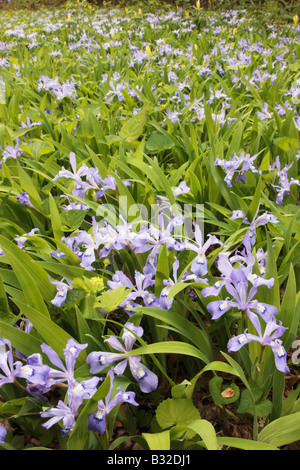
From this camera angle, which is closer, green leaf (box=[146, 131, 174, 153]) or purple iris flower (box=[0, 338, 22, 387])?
purple iris flower (box=[0, 338, 22, 387])

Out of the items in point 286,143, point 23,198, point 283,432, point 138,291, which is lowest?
point 283,432

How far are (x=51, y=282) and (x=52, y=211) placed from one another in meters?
0.47

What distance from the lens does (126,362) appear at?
1013 millimetres

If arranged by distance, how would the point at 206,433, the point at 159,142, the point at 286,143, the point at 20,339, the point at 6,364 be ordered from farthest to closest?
the point at 159,142 → the point at 286,143 → the point at 20,339 → the point at 6,364 → the point at 206,433

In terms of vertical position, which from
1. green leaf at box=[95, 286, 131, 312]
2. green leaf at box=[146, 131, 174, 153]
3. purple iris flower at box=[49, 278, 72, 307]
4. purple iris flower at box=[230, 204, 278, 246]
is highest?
green leaf at box=[146, 131, 174, 153]

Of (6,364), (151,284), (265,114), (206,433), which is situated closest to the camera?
(206,433)

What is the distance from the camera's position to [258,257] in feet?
4.01

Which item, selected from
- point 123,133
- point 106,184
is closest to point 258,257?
point 106,184

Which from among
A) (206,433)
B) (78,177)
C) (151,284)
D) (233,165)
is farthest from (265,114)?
(206,433)

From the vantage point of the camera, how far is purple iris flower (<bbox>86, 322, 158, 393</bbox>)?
1.00 metres

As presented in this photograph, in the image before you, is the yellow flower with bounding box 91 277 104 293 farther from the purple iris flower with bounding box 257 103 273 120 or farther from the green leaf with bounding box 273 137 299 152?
the purple iris flower with bounding box 257 103 273 120

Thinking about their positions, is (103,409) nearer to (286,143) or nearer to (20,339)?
(20,339)

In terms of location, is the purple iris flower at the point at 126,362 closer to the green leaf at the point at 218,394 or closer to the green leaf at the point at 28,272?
the green leaf at the point at 218,394

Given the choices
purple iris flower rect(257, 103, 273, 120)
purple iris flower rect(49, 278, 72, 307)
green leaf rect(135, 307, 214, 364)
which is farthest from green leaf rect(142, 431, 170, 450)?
purple iris flower rect(257, 103, 273, 120)
